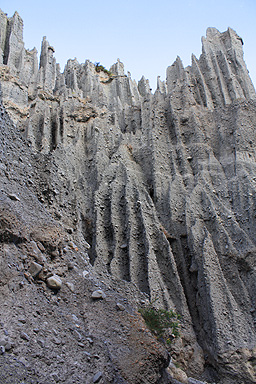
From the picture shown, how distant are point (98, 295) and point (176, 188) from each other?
36.1 ft

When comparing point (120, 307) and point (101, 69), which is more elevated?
point (101, 69)

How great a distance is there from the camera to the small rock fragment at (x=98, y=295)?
30.3 feet

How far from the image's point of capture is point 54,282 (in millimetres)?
8406

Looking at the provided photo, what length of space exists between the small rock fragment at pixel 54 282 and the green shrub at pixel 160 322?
394 cm

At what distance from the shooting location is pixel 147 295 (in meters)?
13.0

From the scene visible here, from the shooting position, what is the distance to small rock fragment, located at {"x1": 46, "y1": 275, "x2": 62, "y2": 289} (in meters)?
8.34

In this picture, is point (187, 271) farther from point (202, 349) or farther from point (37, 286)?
point (37, 286)

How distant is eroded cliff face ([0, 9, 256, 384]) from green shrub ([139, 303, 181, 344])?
25.3 inches

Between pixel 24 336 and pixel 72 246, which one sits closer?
pixel 24 336

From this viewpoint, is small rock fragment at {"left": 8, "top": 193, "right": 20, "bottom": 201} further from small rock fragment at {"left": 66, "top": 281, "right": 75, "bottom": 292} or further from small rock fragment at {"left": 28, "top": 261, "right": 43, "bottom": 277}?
small rock fragment at {"left": 66, "top": 281, "right": 75, "bottom": 292}

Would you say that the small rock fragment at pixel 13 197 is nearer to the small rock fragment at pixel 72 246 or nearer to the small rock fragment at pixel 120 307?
the small rock fragment at pixel 72 246

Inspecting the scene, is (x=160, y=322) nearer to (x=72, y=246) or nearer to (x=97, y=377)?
(x=72, y=246)

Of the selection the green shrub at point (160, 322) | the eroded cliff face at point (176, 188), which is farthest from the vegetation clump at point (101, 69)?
the green shrub at point (160, 322)

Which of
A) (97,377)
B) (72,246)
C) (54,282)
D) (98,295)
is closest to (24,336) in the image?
(97,377)
